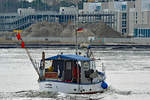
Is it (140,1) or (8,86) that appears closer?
(8,86)

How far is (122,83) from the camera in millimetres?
60750

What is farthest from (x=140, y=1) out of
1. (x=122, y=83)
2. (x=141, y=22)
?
(x=122, y=83)

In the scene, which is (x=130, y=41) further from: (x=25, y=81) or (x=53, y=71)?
(x=53, y=71)

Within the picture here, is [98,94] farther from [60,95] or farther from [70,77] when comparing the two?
[60,95]

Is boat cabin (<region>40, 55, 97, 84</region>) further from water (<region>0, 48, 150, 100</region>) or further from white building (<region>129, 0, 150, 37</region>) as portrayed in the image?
white building (<region>129, 0, 150, 37</region>)

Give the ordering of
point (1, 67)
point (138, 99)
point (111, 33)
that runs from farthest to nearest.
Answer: point (111, 33)
point (1, 67)
point (138, 99)

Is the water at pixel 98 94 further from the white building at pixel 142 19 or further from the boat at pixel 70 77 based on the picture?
the white building at pixel 142 19

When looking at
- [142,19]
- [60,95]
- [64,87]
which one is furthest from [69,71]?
[142,19]

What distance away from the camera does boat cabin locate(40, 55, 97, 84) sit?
48188 mm

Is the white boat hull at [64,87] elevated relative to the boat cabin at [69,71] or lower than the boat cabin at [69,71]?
lower

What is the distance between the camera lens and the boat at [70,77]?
47281mm

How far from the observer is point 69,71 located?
48594 millimetres

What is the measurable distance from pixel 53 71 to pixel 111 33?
473 ft

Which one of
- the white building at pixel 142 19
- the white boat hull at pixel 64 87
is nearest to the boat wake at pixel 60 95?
the white boat hull at pixel 64 87
